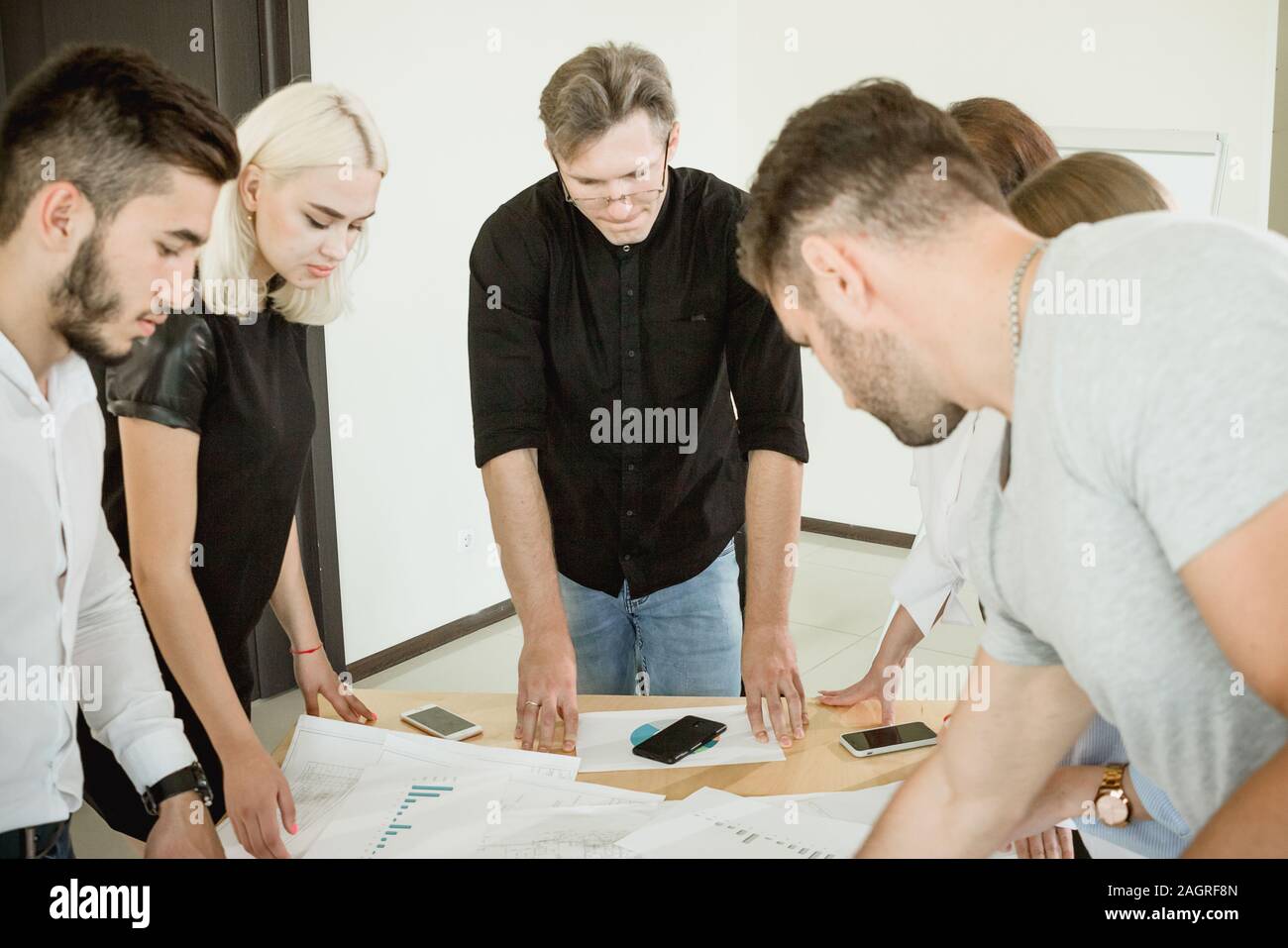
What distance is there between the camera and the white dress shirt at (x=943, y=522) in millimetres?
1359

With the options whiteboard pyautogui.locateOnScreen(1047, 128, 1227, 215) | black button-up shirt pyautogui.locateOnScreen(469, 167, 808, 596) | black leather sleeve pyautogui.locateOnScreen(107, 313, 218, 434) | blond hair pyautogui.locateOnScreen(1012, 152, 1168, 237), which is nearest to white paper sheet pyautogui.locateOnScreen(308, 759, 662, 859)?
black leather sleeve pyautogui.locateOnScreen(107, 313, 218, 434)

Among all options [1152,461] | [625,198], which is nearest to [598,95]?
[625,198]

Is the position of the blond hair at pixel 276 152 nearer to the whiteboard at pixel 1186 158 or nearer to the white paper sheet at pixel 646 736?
the white paper sheet at pixel 646 736

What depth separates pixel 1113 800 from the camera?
3.93 feet

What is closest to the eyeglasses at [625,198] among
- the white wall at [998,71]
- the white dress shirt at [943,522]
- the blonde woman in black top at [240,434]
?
the blonde woman in black top at [240,434]

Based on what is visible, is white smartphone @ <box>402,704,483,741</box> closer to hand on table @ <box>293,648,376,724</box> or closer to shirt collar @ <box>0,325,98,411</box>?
hand on table @ <box>293,648,376,724</box>

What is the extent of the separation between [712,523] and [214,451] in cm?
97

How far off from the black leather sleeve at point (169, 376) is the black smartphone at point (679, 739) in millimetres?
709

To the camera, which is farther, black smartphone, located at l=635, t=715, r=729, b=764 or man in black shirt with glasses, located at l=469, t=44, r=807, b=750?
man in black shirt with glasses, located at l=469, t=44, r=807, b=750

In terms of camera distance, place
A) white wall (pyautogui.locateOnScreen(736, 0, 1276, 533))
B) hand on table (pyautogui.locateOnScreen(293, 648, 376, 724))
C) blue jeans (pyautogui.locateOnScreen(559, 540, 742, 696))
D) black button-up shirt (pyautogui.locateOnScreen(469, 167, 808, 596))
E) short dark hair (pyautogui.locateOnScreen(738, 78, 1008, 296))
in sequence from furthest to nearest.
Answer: white wall (pyautogui.locateOnScreen(736, 0, 1276, 533))
blue jeans (pyautogui.locateOnScreen(559, 540, 742, 696))
black button-up shirt (pyautogui.locateOnScreen(469, 167, 808, 596))
hand on table (pyautogui.locateOnScreen(293, 648, 376, 724))
short dark hair (pyautogui.locateOnScreen(738, 78, 1008, 296))

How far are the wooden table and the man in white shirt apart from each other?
0.43 m

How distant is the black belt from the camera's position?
1.02m
